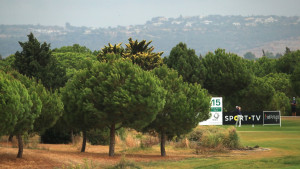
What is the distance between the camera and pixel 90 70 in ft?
86.4

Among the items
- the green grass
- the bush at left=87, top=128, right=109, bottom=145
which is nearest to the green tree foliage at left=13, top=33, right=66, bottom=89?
the bush at left=87, top=128, right=109, bottom=145

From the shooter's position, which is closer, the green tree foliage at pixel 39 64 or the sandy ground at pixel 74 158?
the sandy ground at pixel 74 158

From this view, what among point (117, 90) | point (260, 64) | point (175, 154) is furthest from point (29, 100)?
point (260, 64)

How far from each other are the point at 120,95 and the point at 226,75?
51.0 metres

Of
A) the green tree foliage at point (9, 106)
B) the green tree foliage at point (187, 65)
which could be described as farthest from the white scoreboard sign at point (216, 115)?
the green tree foliage at point (9, 106)

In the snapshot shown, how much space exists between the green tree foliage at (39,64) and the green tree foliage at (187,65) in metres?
31.8

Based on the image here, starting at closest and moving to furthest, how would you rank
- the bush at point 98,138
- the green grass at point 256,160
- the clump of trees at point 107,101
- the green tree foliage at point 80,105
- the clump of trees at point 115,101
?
1. the clump of trees at point 107,101
2. the green grass at point 256,160
3. the clump of trees at point 115,101
4. the green tree foliage at point 80,105
5. the bush at point 98,138

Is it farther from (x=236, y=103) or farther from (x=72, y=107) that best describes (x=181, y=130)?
(x=236, y=103)

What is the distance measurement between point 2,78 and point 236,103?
5706cm

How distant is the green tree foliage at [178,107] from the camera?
88.8 ft

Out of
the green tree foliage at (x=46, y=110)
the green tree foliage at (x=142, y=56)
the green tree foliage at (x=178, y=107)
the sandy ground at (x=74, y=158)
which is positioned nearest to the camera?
the sandy ground at (x=74, y=158)

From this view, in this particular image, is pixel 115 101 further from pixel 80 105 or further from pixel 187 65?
pixel 187 65

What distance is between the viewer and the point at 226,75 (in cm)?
7419

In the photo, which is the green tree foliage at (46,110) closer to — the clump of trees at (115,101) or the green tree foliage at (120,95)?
the clump of trees at (115,101)
